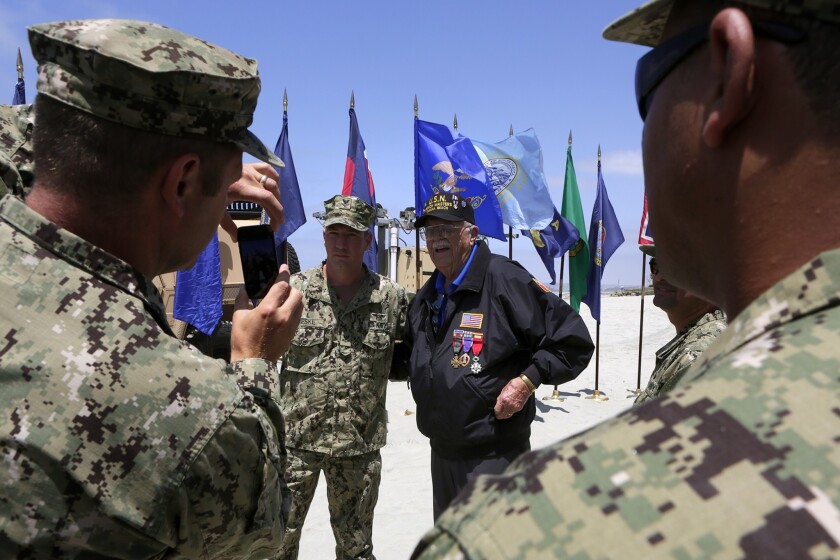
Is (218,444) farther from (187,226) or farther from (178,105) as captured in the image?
(178,105)

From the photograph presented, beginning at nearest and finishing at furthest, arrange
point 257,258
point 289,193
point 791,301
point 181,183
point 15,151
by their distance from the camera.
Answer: point 791,301
point 181,183
point 257,258
point 15,151
point 289,193

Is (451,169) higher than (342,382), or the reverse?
(451,169)

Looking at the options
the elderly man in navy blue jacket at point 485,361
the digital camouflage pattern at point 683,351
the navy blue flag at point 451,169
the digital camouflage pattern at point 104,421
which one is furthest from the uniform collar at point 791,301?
the navy blue flag at point 451,169

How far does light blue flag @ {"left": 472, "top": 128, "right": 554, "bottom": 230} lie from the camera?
1030 centimetres

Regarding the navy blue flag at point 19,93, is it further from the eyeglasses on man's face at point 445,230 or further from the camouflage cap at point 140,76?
the camouflage cap at point 140,76

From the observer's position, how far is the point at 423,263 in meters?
15.7

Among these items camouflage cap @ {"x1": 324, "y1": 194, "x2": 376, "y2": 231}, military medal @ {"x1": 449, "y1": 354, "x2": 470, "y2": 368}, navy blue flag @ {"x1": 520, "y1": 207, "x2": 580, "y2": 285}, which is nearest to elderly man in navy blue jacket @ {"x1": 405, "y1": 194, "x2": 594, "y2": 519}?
military medal @ {"x1": 449, "y1": 354, "x2": 470, "y2": 368}

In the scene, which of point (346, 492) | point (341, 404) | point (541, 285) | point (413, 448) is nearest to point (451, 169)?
point (413, 448)

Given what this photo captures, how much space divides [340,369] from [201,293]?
3.44 m

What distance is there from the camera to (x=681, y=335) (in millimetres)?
3365

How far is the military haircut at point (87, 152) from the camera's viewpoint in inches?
52.0

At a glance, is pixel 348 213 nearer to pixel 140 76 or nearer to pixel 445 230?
pixel 445 230

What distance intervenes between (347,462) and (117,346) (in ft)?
9.57

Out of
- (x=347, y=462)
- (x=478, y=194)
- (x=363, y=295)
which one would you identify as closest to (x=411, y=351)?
(x=363, y=295)
